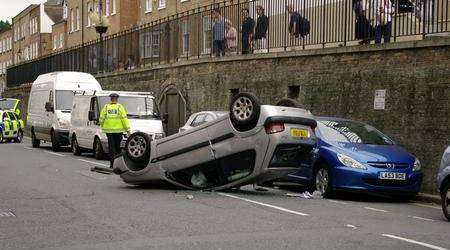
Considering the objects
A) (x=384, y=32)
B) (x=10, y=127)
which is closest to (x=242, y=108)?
(x=384, y=32)

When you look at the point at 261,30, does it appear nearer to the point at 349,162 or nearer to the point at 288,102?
the point at 288,102

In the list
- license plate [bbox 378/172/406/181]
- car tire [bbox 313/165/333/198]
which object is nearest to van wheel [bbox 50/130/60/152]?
car tire [bbox 313/165/333/198]

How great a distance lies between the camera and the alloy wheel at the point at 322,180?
13008mm

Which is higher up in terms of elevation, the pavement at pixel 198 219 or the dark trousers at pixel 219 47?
the dark trousers at pixel 219 47

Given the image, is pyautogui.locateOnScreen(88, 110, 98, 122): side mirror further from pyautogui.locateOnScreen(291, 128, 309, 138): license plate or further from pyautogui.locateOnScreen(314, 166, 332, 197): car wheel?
pyautogui.locateOnScreen(291, 128, 309, 138): license plate

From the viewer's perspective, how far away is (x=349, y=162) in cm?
1262

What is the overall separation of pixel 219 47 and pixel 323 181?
12764mm

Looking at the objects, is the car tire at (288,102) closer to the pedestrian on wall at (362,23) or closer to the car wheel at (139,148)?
the car wheel at (139,148)

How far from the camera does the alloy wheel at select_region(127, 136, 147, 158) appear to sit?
13102 millimetres

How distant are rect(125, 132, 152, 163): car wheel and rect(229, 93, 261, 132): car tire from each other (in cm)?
191

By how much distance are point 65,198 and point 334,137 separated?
16.9ft

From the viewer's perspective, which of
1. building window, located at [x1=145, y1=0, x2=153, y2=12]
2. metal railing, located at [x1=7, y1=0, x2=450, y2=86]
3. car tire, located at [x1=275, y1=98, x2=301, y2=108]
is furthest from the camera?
building window, located at [x1=145, y1=0, x2=153, y2=12]

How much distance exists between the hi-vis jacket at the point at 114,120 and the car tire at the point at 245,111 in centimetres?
582

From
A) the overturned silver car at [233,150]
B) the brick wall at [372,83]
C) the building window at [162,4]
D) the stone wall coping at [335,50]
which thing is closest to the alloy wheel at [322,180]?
the overturned silver car at [233,150]
